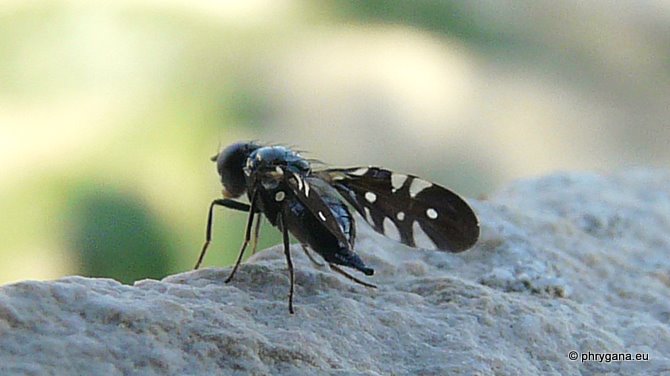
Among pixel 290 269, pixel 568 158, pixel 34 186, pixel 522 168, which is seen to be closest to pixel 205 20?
pixel 34 186

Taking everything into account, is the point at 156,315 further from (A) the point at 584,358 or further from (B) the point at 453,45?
(B) the point at 453,45

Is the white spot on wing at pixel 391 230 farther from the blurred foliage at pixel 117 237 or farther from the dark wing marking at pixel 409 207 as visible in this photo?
the blurred foliage at pixel 117 237

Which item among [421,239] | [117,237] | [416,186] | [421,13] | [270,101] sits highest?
[421,13]

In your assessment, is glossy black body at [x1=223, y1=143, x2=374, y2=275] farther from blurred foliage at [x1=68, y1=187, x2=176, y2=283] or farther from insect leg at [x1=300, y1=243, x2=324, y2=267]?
blurred foliage at [x1=68, y1=187, x2=176, y2=283]

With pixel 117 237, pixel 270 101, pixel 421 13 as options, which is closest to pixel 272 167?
pixel 117 237

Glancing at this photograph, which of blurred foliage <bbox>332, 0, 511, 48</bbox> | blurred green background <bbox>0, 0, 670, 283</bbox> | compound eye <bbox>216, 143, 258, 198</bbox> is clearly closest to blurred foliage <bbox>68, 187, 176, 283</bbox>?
blurred green background <bbox>0, 0, 670, 283</bbox>

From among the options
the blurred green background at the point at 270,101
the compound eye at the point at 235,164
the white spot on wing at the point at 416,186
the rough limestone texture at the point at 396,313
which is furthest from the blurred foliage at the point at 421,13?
the white spot on wing at the point at 416,186

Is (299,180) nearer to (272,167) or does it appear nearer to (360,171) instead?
(272,167)
